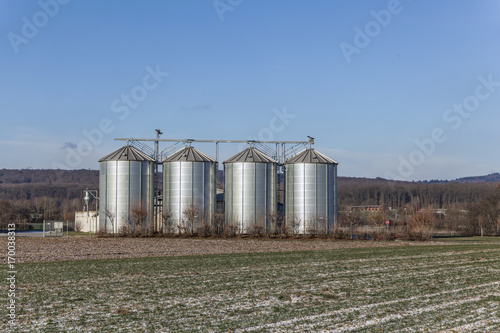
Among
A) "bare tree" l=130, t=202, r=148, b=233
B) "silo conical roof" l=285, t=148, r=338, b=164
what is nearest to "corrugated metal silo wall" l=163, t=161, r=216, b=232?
"bare tree" l=130, t=202, r=148, b=233

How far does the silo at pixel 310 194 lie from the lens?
195 ft

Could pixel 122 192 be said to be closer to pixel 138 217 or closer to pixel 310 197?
pixel 138 217

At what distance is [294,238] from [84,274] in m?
35.3

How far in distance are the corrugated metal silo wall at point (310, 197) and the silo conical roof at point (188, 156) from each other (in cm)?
951

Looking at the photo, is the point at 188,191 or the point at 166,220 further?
the point at 188,191

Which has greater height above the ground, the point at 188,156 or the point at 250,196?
the point at 188,156

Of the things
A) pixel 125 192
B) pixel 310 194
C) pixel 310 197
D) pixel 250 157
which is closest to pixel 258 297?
pixel 310 197

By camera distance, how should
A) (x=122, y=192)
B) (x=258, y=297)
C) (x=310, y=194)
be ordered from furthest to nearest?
(x=310, y=194), (x=122, y=192), (x=258, y=297)

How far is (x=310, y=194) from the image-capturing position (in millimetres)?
60250

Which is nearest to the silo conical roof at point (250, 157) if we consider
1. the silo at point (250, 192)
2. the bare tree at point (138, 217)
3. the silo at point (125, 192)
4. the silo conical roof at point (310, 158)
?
the silo at point (250, 192)

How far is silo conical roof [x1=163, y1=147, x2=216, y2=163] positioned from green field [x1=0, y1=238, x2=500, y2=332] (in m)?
32.8

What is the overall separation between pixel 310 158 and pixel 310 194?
4.32 meters

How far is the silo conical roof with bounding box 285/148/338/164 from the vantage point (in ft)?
203

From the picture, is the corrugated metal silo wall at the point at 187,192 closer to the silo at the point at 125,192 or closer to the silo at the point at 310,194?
the silo at the point at 125,192
